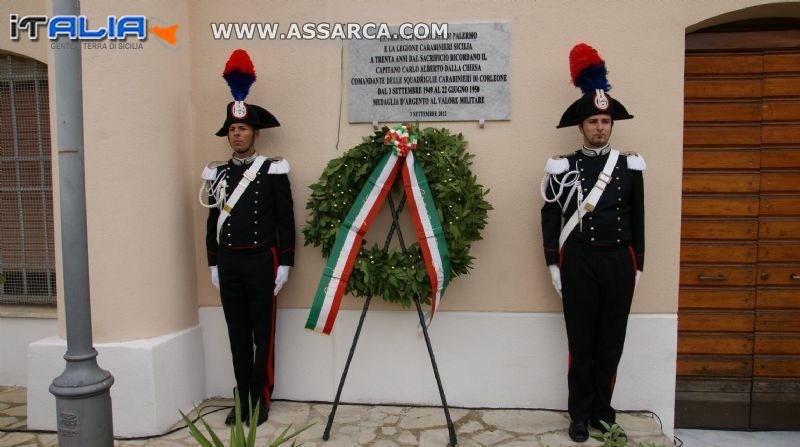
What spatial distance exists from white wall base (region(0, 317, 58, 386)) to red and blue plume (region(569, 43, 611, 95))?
4.35 m

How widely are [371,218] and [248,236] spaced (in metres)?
0.82

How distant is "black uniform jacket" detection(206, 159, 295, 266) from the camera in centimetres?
355

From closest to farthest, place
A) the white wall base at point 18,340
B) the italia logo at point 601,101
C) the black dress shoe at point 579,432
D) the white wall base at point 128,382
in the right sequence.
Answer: the italia logo at point 601,101 < the black dress shoe at point 579,432 < the white wall base at point 128,382 < the white wall base at point 18,340

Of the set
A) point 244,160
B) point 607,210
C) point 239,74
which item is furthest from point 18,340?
point 607,210

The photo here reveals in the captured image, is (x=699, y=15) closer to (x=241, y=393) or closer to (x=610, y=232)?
(x=610, y=232)

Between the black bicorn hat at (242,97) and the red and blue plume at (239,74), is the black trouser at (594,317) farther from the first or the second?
the red and blue plume at (239,74)

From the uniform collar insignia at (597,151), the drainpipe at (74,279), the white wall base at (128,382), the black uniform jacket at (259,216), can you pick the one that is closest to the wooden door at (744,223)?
the uniform collar insignia at (597,151)

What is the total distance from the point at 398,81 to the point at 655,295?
2323 mm

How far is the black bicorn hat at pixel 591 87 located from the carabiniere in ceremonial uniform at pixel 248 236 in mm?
1951

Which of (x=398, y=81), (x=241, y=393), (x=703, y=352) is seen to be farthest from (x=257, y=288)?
(x=703, y=352)

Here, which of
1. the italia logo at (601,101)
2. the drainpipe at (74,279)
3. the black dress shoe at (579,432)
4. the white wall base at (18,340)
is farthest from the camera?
the white wall base at (18,340)

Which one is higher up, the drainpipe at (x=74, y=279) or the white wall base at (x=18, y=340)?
the drainpipe at (x=74, y=279)

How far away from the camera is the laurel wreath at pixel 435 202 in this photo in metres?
3.42

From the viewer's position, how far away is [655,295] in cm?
374
